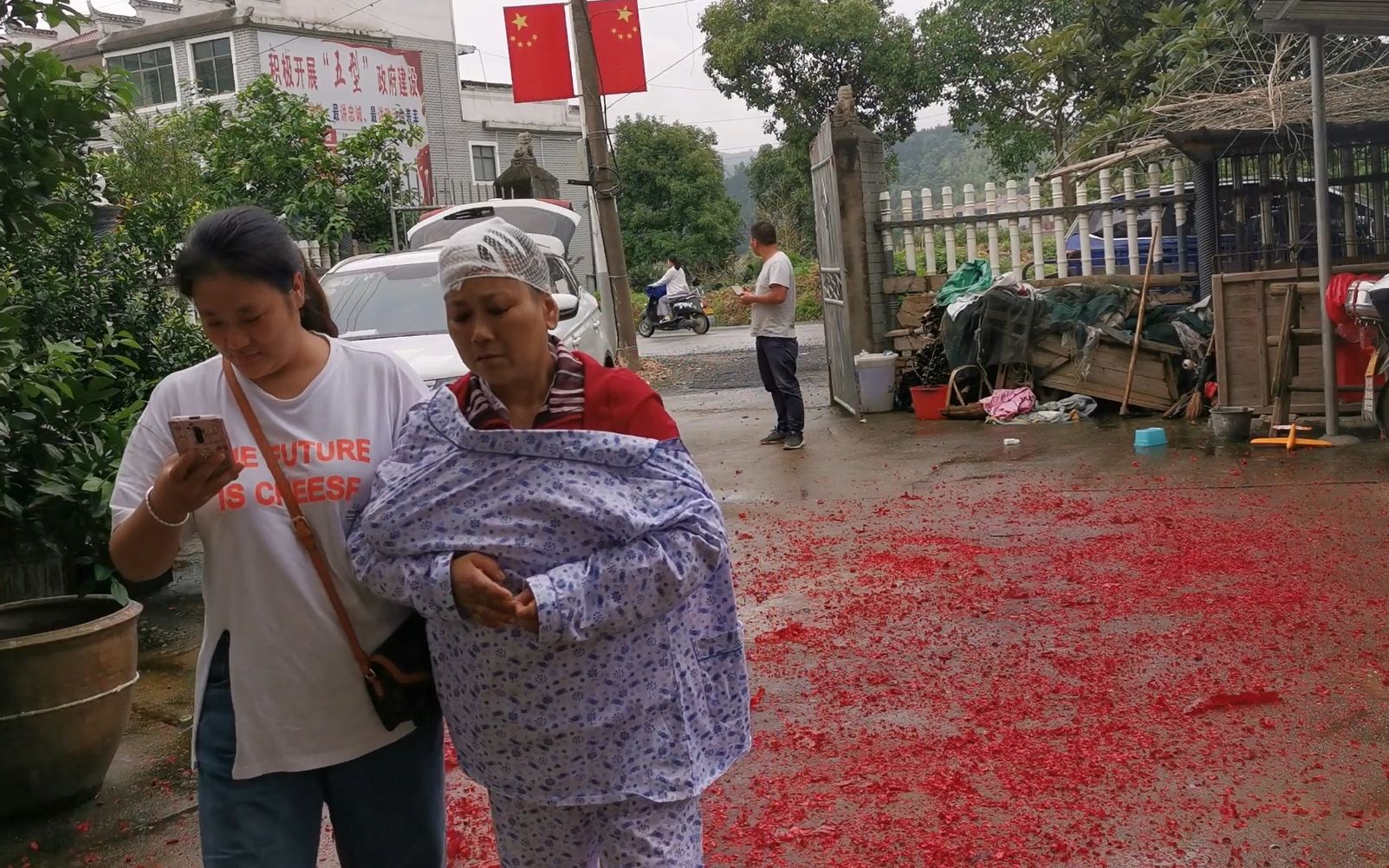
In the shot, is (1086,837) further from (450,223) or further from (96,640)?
(450,223)

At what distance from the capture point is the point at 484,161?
140ft

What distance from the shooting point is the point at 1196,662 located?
16.1 ft

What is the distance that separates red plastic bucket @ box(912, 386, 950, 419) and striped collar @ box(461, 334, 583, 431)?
976cm

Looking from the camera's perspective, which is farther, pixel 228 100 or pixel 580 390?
pixel 228 100

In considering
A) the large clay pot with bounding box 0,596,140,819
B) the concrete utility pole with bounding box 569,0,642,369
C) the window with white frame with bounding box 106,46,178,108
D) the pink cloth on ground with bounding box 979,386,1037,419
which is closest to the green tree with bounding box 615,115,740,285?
the window with white frame with bounding box 106,46,178,108

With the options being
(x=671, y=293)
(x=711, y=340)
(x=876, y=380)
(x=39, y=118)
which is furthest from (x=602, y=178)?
(x=671, y=293)

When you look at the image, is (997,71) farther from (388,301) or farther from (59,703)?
(59,703)

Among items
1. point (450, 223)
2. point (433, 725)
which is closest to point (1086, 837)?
point (433, 725)

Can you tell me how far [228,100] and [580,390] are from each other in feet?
120

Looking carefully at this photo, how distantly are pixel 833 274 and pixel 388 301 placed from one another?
476cm

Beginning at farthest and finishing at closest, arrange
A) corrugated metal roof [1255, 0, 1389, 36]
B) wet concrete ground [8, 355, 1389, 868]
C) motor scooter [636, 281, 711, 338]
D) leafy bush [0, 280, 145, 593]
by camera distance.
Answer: motor scooter [636, 281, 711, 338] → corrugated metal roof [1255, 0, 1389, 36] → leafy bush [0, 280, 145, 593] → wet concrete ground [8, 355, 1389, 868]

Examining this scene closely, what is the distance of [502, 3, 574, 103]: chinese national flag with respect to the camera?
49.5ft

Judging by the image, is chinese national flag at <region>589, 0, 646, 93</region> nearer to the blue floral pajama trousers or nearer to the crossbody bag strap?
the crossbody bag strap

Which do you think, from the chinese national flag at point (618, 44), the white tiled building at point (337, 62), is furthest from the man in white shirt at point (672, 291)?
the chinese national flag at point (618, 44)
